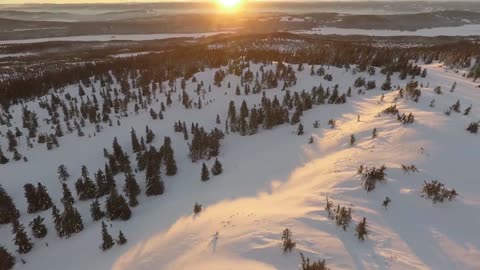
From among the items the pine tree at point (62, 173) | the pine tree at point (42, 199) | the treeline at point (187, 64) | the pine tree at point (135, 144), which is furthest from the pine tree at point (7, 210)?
the treeline at point (187, 64)

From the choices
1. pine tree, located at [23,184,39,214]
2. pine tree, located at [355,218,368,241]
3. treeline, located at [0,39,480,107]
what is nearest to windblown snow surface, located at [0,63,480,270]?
pine tree, located at [355,218,368,241]

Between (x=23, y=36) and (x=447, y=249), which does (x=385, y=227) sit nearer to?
(x=447, y=249)

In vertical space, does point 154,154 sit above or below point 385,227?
below

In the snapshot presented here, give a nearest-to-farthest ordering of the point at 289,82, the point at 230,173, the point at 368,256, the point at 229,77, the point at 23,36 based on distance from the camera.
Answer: the point at 368,256 < the point at 230,173 < the point at 289,82 < the point at 229,77 < the point at 23,36

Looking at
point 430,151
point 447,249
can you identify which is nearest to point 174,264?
point 447,249

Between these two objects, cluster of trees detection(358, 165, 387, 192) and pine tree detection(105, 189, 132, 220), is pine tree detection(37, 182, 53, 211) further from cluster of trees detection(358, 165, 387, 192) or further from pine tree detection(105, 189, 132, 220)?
cluster of trees detection(358, 165, 387, 192)

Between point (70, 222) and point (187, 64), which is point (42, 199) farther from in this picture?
point (187, 64)

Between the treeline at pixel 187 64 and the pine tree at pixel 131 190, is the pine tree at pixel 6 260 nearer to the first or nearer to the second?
the pine tree at pixel 131 190
